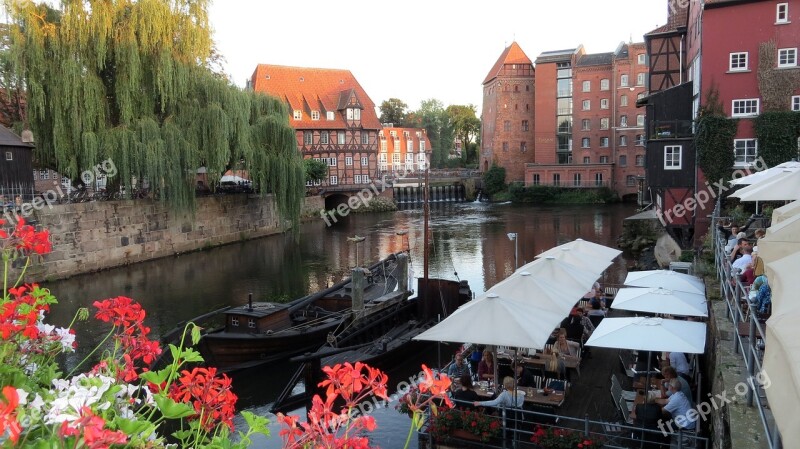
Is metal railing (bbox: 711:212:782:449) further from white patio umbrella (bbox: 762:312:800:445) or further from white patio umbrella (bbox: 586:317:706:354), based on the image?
white patio umbrella (bbox: 762:312:800:445)

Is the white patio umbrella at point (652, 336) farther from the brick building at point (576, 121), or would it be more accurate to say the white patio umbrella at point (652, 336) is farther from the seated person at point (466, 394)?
the brick building at point (576, 121)

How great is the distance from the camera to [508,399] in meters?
8.30

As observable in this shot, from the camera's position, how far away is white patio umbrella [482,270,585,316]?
9.24 meters

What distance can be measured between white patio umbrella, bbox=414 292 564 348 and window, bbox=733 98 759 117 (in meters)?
18.0

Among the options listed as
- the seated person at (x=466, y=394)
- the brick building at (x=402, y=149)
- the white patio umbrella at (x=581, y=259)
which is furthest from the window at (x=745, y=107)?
the brick building at (x=402, y=149)

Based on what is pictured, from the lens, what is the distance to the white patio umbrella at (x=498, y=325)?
7.93m

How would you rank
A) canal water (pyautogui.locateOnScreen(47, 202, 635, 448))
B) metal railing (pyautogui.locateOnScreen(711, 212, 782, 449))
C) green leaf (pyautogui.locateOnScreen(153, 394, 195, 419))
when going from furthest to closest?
canal water (pyautogui.locateOnScreen(47, 202, 635, 448))
metal railing (pyautogui.locateOnScreen(711, 212, 782, 449))
green leaf (pyautogui.locateOnScreen(153, 394, 195, 419))

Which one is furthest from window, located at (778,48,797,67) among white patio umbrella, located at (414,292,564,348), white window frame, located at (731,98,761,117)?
white patio umbrella, located at (414,292,564,348)

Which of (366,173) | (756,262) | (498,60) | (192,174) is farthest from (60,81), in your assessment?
(498,60)

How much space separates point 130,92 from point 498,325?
2083 centimetres

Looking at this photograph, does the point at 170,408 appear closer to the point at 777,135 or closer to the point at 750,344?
the point at 750,344

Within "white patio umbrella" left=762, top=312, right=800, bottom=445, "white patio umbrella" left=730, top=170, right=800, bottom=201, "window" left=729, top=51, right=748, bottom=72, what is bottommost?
"white patio umbrella" left=762, top=312, right=800, bottom=445

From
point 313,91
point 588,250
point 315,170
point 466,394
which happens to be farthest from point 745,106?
point 313,91

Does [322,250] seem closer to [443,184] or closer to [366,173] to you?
[366,173]
